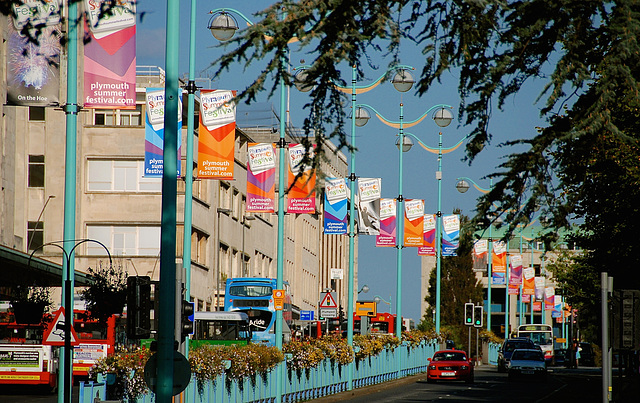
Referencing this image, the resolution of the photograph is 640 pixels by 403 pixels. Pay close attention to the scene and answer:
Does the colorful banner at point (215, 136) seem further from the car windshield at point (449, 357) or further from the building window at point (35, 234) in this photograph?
the building window at point (35, 234)

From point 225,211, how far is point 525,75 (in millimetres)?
57561

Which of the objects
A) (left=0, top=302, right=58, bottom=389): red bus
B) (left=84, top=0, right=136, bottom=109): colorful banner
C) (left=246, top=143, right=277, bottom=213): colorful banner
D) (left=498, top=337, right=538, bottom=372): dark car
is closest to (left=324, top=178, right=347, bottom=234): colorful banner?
(left=246, top=143, right=277, bottom=213): colorful banner

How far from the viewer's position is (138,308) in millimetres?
16578

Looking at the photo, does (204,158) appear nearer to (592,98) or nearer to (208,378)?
(208,378)

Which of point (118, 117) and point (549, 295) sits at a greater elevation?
point (118, 117)

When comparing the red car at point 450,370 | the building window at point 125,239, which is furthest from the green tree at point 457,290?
the red car at point 450,370

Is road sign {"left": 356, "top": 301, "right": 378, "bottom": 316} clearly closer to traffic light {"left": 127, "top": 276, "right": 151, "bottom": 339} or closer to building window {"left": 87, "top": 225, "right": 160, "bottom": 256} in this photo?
building window {"left": 87, "top": 225, "right": 160, "bottom": 256}

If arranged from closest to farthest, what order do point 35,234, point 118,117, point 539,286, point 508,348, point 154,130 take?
point 154,130, point 35,234, point 508,348, point 118,117, point 539,286

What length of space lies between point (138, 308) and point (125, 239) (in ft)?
148

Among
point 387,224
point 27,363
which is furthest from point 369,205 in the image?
point 27,363

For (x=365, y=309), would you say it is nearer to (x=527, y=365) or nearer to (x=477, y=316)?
(x=477, y=316)

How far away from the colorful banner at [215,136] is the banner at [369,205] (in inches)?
592

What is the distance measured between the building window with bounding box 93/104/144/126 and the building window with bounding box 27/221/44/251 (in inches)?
286

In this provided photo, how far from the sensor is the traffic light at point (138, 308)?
16516 mm
